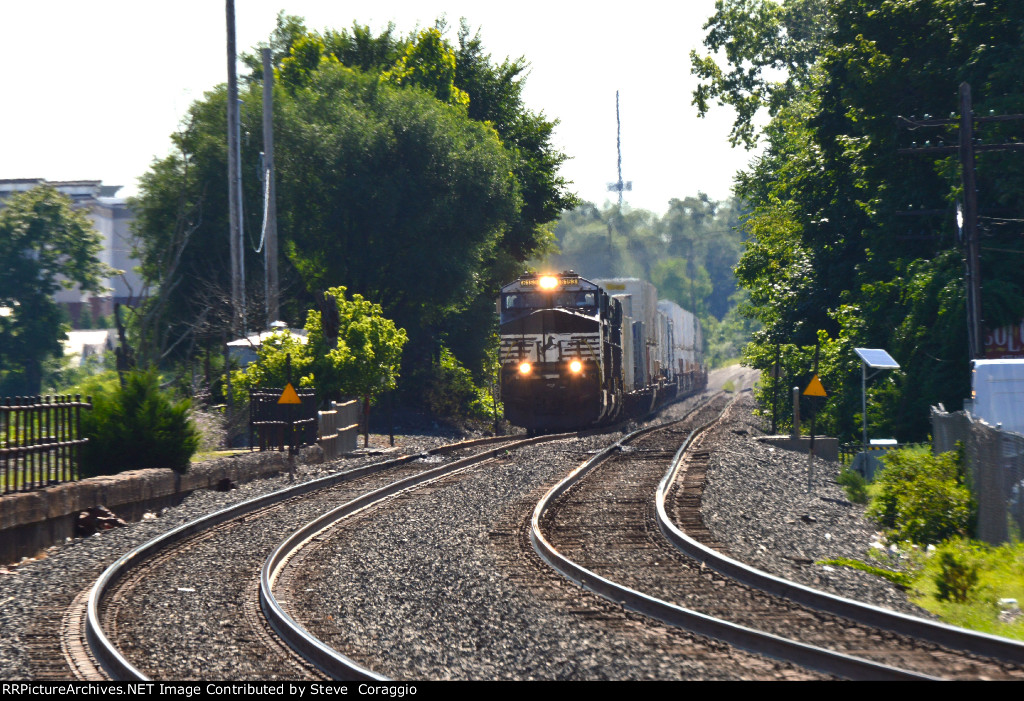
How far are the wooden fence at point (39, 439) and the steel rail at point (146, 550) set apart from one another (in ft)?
6.45

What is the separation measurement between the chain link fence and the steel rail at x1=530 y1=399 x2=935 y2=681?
473 cm

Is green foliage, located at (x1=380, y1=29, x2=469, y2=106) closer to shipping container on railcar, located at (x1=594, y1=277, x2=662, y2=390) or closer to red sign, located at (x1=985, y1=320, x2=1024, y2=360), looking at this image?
shipping container on railcar, located at (x1=594, y1=277, x2=662, y2=390)

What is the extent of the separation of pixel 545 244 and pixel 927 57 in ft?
82.6

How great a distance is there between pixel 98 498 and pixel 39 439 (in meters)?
1.30

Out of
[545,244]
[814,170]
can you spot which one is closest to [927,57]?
[814,170]

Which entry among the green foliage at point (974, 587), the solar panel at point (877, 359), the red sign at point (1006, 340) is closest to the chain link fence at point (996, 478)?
the green foliage at point (974, 587)

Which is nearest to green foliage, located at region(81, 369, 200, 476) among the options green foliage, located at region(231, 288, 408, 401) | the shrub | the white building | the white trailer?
green foliage, located at region(231, 288, 408, 401)

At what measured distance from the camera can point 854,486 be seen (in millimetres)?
18031

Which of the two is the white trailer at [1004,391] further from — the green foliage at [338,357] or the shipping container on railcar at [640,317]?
the shipping container on railcar at [640,317]

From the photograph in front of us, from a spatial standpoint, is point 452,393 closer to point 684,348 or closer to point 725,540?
point 684,348

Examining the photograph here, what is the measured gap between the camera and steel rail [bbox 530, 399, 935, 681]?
6.51 meters

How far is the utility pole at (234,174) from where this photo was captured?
28219mm

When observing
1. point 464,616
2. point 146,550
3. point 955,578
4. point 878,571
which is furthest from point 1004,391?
point 146,550
